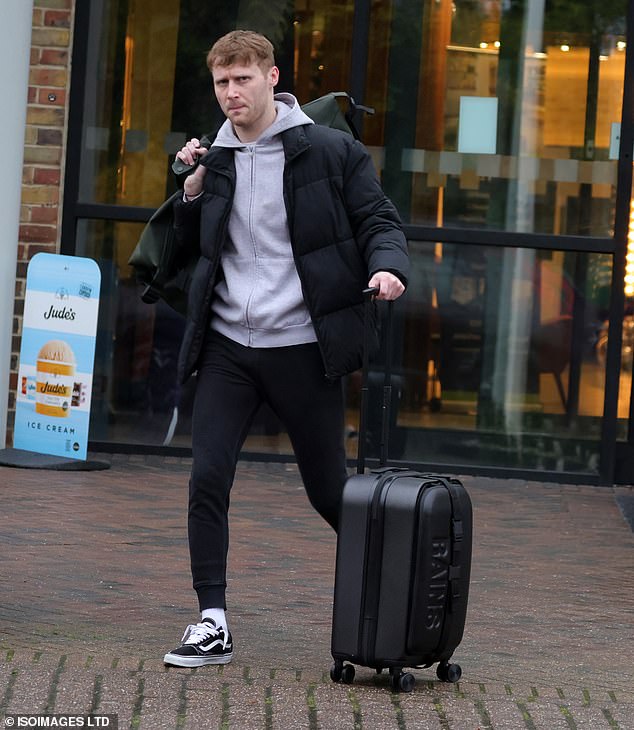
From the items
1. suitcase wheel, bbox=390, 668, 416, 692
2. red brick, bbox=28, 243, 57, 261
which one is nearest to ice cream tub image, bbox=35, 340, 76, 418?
red brick, bbox=28, 243, 57, 261

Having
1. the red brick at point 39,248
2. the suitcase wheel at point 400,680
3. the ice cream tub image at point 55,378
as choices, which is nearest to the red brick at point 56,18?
the red brick at point 39,248

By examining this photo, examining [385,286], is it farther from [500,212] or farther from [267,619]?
[500,212]

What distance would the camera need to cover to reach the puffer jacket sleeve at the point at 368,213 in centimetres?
482

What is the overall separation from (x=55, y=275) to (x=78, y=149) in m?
1.39

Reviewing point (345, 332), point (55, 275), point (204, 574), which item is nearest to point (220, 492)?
point (204, 574)

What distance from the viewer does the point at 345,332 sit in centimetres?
484

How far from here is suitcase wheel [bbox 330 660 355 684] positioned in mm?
4672

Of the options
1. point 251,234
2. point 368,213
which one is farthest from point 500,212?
point 251,234

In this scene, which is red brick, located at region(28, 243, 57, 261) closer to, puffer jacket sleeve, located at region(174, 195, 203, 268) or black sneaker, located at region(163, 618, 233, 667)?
puffer jacket sleeve, located at region(174, 195, 203, 268)

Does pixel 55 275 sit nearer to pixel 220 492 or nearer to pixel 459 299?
pixel 459 299

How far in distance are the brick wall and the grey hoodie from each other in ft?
19.6

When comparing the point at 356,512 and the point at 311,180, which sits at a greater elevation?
the point at 311,180

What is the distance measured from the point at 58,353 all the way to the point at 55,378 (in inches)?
6.1

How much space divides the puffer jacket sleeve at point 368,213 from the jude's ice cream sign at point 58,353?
4.89 m
